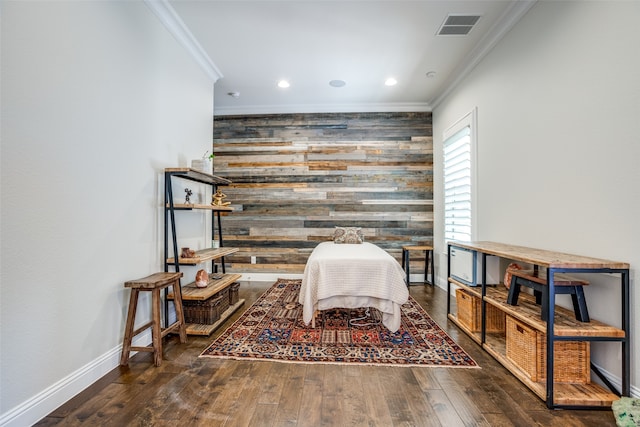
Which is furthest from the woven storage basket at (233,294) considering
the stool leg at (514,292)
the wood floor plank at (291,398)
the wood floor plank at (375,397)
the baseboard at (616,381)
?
the baseboard at (616,381)

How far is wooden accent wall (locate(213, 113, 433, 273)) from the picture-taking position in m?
4.93

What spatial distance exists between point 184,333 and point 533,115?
3556mm

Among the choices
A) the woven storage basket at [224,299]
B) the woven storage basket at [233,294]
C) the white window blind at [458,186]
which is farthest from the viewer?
the white window blind at [458,186]

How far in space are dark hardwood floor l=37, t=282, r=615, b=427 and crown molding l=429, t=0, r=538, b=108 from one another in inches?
117

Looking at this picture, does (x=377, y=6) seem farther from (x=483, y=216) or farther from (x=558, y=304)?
(x=558, y=304)

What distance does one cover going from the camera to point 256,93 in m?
4.47

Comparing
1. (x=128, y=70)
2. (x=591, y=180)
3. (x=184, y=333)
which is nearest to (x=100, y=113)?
(x=128, y=70)

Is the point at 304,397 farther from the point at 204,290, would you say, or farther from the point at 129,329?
the point at 204,290

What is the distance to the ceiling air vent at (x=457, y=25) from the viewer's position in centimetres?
274

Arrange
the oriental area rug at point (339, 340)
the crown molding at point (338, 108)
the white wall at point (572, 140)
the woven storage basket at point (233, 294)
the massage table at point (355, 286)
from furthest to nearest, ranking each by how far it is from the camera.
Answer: the crown molding at point (338, 108)
the woven storage basket at point (233, 294)
the massage table at point (355, 286)
the oriental area rug at point (339, 340)
the white wall at point (572, 140)

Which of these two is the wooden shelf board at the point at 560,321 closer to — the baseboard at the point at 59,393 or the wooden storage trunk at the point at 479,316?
the wooden storage trunk at the point at 479,316

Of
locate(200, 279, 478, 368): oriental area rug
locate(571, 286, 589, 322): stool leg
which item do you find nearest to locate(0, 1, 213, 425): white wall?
locate(200, 279, 478, 368): oriental area rug

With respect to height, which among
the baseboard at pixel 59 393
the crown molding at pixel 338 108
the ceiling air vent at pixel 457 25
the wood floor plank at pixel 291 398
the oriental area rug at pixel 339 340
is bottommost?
the oriental area rug at pixel 339 340

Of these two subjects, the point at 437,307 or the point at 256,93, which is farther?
the point at 256,93
